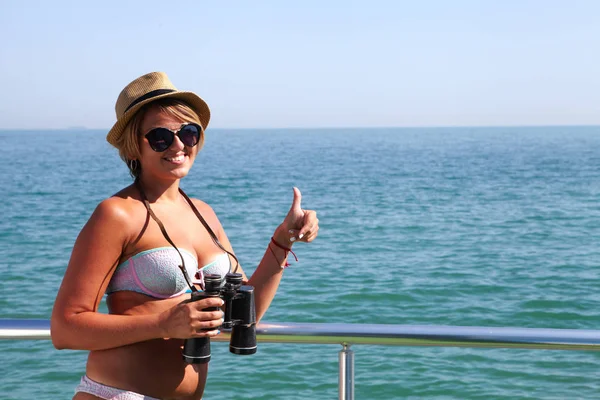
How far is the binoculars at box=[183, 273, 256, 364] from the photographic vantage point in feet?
7.34

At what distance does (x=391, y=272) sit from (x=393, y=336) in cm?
1528

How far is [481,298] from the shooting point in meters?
15.1

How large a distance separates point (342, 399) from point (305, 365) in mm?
7281

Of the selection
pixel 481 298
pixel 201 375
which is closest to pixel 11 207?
pixel 481 298

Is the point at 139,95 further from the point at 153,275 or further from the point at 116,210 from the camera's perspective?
the point at 153,275

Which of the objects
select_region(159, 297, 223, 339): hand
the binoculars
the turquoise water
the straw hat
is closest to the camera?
select_region(159, 297, 223, 339): hand

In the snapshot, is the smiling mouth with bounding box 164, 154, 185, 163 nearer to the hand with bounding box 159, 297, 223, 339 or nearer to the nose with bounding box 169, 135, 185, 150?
the nose with bounding box 169, 135, 185, 150

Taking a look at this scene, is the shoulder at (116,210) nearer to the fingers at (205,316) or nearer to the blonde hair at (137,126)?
the blonde hair at (137,126)

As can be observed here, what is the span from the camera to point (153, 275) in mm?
2268

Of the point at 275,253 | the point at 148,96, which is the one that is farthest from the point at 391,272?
the point at 148,96

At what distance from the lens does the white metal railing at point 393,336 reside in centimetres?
240

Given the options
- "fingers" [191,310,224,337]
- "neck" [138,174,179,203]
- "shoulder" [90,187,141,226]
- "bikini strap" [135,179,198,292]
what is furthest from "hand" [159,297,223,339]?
"neck" [138,174,179,203]

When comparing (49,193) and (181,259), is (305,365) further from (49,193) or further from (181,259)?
(49,193)

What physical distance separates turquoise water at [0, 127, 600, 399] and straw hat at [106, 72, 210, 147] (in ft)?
22.7
